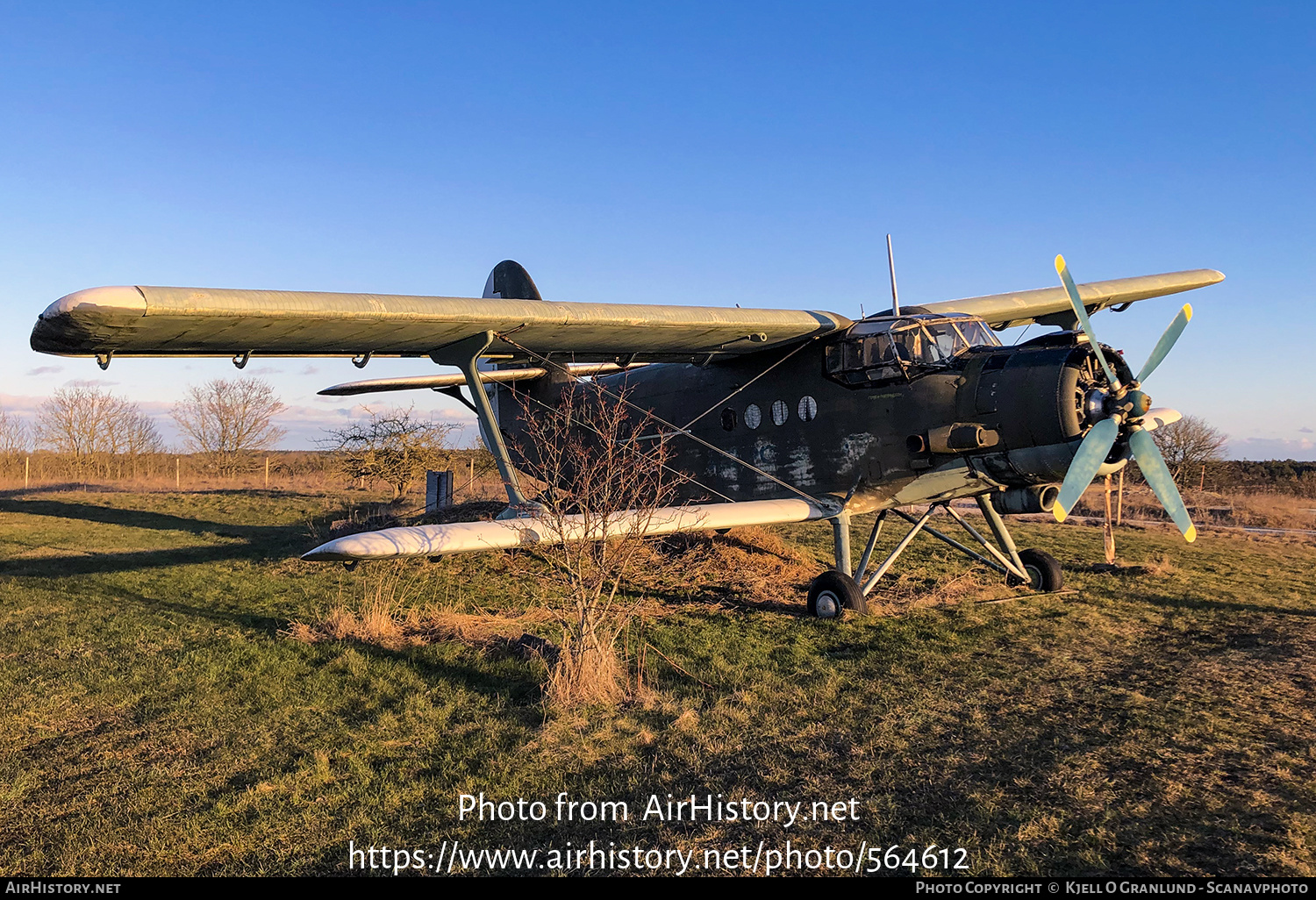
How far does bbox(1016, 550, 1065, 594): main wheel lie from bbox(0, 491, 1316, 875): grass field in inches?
18.4

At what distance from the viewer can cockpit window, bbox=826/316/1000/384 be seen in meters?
10.2

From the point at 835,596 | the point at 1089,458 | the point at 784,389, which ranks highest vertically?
the point at 784,389

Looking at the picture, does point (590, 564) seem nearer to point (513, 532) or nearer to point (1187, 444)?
point (513, 532)

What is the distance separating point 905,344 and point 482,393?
583 cm

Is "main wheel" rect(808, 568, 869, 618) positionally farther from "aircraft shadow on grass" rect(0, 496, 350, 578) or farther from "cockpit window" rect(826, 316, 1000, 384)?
"aircraft shadow on grass" rect(0, 496, 350, 578)

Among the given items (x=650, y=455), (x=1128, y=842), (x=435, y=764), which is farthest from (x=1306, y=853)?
(x=650, y=455)

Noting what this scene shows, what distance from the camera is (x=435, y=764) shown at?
18.1 feet

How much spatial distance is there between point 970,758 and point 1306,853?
187 cm

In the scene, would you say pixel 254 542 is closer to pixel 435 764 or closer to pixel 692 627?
pixel 692 627

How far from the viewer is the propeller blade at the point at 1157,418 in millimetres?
8820

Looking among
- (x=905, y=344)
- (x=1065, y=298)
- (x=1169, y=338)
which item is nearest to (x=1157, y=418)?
(x=1169, y=338)

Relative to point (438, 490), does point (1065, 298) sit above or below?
above

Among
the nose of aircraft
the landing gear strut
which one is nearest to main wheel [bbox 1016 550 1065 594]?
the landing gear strut

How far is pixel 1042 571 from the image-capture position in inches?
478
